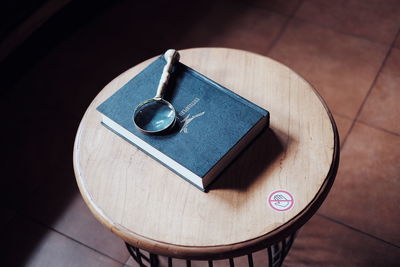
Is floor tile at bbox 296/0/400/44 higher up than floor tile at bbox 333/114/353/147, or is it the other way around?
floor tile at bbox 296/0/400/44

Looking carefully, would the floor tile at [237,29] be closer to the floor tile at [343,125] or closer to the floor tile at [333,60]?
the floor tile at [333,60]

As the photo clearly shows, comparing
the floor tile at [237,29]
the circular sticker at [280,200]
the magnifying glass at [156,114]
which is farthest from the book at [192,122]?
the floor tile at [237,29]

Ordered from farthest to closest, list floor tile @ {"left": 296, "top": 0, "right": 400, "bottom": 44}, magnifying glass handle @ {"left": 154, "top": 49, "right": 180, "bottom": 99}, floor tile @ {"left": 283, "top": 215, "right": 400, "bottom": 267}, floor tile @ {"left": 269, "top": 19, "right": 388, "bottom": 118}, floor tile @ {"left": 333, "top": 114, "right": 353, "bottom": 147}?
floor tile @ {"left": 296, "top": 0, "right": 400, "bottom": 44}, floor tile @ {"left": 269, "top": 19, "right": 388, "bottom": 118}, floor tile @ {"left": 333, "top": 114, "right": 353, "bottom": 147}, floor tile @ {"left": 283, "top": 215, "right": 400, "bottom": 267}, magnifying glass handle @ {"left": 154, "top": 49, "right": 180, "bottom": 99}

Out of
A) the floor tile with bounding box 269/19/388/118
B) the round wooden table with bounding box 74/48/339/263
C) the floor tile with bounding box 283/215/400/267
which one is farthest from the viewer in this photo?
the floor tile with bounding box 269/19/388/118

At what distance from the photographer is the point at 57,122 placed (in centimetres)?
173

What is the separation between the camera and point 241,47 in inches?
75.7

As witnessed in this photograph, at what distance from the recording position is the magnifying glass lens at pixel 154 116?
968 millimetres

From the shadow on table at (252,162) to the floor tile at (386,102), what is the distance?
2.56 ft

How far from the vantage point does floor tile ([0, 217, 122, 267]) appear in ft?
4.61

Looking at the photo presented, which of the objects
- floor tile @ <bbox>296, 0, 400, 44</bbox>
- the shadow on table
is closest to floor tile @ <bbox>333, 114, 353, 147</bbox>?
floor tile @ <bbox>296, 0, 400, 44</bbox>

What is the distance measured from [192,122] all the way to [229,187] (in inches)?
6.0

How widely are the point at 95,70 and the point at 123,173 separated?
1.01m

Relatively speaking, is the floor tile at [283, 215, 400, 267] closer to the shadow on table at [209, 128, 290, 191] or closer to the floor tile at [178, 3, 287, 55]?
the shadow on table at [209, 128, 290, 191]

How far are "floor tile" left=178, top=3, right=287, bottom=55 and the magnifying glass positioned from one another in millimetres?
968
